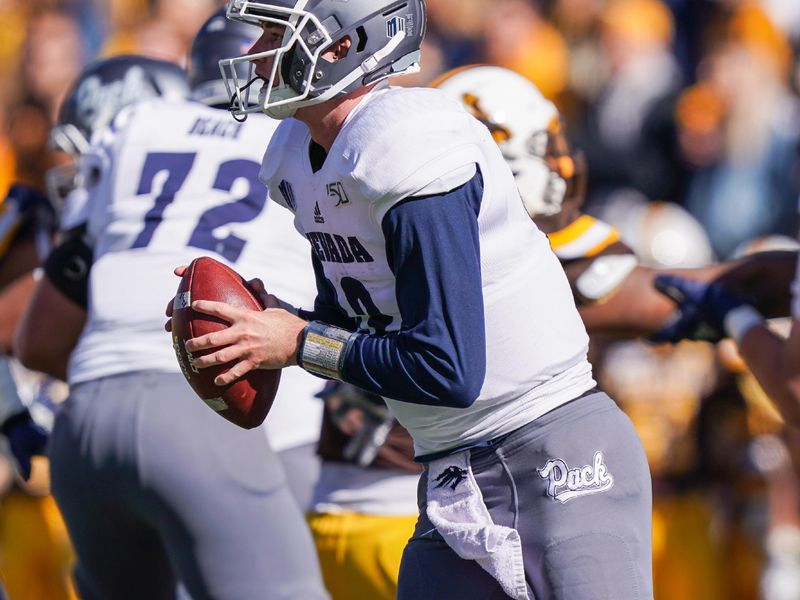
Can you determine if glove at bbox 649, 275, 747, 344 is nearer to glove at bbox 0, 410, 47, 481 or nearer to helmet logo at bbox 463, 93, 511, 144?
helmet logo at bbox 463, 93, 511, 144

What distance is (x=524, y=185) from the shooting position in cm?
409

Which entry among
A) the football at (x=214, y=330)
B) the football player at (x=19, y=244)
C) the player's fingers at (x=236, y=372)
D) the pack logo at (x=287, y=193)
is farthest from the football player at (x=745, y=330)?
the football player at (x=19, y=244)

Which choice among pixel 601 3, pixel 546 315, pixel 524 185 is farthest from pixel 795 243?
pixel 546 315

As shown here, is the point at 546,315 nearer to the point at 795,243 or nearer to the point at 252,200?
the point at 252,200

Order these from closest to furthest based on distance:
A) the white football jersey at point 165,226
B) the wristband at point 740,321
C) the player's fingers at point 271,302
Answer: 1. the player's fingers at point 271,302
2. the white football jersey at point 165,226
3. the wristband at point 740,321

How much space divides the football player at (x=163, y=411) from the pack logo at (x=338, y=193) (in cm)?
105

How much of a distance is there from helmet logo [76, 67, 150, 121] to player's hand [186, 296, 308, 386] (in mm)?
2438

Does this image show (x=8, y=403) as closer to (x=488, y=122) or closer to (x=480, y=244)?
(x=488, y=122)

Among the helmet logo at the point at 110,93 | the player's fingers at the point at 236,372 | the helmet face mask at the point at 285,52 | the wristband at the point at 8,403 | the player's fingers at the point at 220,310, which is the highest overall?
the helmet face mask at the point at 285,52

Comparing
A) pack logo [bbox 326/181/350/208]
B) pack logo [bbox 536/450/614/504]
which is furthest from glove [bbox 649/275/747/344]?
pack logo [bbox 326/181/350/208]

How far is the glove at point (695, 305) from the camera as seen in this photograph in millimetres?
4051

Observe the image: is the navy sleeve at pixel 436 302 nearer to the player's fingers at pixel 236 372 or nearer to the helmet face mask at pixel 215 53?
the player's fingers at pixel 236 372

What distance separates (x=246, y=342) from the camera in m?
2.76

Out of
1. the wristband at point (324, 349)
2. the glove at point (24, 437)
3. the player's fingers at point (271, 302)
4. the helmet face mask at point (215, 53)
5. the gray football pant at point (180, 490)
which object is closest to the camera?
the wristband at point (324, 349)
